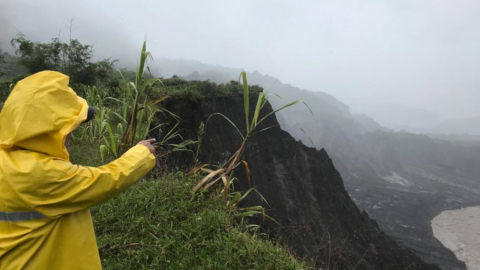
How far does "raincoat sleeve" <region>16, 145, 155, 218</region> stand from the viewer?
111 centimetres

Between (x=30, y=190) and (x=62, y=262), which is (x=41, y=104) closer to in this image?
(x=30, y=190)

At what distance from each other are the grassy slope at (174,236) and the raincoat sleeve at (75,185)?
1.09 meters

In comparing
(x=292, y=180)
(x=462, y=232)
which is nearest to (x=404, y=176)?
(x=462, y=232)

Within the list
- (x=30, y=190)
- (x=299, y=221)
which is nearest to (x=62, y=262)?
(x=30, y=190)

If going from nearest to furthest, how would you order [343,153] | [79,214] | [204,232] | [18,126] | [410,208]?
1. [18,126]
2. [79,214]
3. [204,232]
4. [410,208]
5. [343,153]

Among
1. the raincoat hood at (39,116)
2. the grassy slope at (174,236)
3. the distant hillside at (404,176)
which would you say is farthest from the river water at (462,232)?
the raincoat hood at (39,116)

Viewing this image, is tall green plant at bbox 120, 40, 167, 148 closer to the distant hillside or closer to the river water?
the distant hillside

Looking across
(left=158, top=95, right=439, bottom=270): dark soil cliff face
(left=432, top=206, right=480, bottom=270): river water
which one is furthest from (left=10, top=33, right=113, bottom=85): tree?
(left=432, top=206, right=480, bottom=270): river water

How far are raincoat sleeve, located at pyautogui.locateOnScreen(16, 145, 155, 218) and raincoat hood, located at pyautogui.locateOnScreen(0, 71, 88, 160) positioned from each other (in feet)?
0.34

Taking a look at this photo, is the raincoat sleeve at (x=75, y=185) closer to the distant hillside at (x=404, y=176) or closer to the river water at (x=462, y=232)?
the distant hillside at (x=404, y=176)

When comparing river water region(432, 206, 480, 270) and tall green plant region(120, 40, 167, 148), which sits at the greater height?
tall green plant region(120, 40, 167, 148)

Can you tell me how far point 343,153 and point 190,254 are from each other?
428ft

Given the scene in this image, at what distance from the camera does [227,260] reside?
2148 mm

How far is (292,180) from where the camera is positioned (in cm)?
2022
